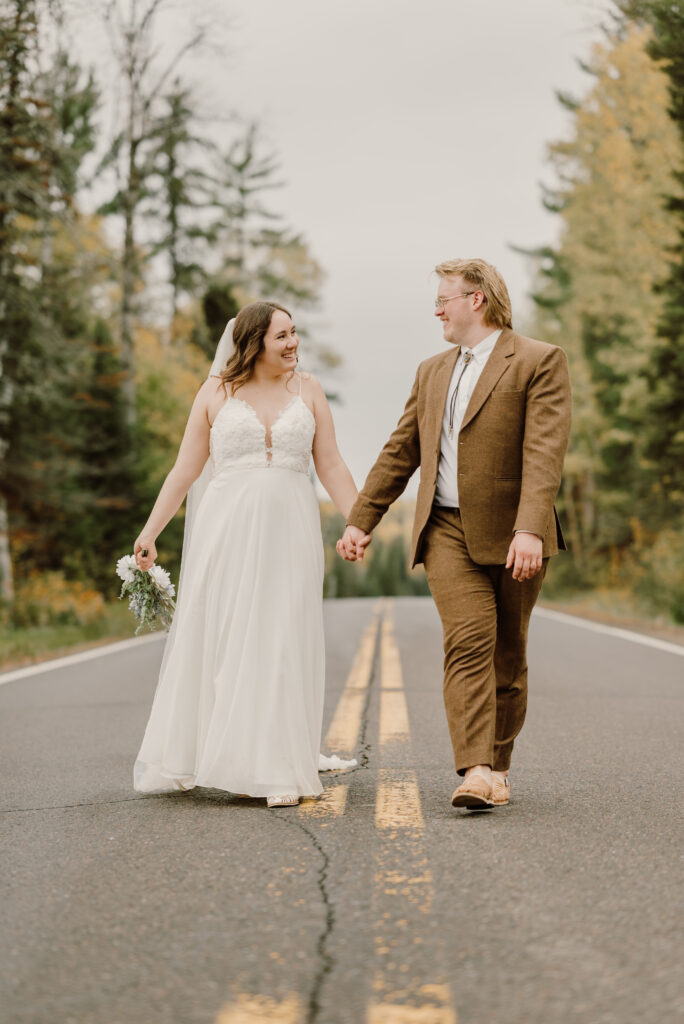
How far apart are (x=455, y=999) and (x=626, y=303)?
27386 mm

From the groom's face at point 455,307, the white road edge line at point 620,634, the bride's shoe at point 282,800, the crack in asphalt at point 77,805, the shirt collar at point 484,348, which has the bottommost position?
the white road edge line at point 620,634

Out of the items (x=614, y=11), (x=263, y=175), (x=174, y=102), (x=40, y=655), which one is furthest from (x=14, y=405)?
(x=263, y=175)

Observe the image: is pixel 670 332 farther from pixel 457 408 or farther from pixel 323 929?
pixel 323 929

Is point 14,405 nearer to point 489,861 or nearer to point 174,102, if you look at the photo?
point 174,102

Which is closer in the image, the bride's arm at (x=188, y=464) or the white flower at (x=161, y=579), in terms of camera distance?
the bride's arm at (x=188, y=464)

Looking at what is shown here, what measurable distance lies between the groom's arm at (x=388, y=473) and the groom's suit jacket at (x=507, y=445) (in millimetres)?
280

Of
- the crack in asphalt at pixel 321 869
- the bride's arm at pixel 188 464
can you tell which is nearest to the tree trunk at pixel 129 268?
the crack in asphalt at pixel 321 869

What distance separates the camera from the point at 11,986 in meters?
3.27

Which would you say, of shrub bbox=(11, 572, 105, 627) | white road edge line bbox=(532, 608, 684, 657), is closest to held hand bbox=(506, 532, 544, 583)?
white road edge line bbox=(532, 608, 684, 657)

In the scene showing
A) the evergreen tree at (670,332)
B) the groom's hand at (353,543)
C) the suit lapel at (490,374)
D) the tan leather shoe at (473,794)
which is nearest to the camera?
the tan leather shoe at (473,794)

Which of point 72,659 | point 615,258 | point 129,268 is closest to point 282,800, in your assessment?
point 72,659

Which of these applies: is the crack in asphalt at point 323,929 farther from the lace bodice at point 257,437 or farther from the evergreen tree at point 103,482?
the evergreen tree at point 103,482

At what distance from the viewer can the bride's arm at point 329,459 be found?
6195 millimetres

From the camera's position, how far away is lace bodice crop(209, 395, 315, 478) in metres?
5.98
